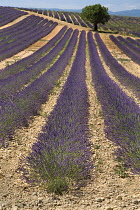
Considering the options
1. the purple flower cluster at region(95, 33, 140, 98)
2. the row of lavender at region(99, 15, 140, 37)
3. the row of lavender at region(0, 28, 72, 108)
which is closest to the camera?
the row of lavender at region(0, 28, 72, 108)

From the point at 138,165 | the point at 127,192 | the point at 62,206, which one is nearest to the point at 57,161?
the point at 62,206

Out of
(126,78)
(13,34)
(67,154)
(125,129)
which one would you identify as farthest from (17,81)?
(13,34)

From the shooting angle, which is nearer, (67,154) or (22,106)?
(67,154)

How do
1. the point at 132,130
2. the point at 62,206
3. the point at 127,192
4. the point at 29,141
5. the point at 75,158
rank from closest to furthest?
the point at 62,206 → the point at 127,192 → the point at 75,158 → the point at 132,130 → the point at 29,141

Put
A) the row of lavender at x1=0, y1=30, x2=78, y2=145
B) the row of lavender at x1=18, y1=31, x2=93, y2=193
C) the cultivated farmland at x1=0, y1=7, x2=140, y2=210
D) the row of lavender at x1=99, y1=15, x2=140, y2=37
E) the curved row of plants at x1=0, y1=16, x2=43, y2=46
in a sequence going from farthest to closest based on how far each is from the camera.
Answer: the row of lavender at x1=99, y1=15, x2=140, y2=37
the curved row of plants at x1=0, y1=16, x2=43, y2=46
the row of lavender at x1=0, y1=30, x2=78, y2=145
the row of lavender at x1=18, y1=31, x2=93, y2=193
the cultivated farmland at x1=0, y1=7, x2=140, y2=210

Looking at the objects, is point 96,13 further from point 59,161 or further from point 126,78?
point 59,161

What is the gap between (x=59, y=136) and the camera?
442 cm

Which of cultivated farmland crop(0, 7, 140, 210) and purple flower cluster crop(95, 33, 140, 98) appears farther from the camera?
purple flower cluster crop(95, 33, 140, 98)

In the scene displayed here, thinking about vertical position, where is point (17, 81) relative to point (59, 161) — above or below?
above

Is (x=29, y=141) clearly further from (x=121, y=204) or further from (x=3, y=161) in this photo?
(x=121, y=204)

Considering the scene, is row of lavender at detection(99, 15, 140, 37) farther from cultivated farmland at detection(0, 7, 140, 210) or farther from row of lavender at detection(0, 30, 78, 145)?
cultivated farmland at detection(0, 7, 140, 210)

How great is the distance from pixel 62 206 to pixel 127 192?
0.91 m

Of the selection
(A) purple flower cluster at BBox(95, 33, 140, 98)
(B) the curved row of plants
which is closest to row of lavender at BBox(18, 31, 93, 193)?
(A) purple flower cluster at BBox(95, 33, 140, 98)

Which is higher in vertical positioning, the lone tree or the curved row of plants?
the lone tree
